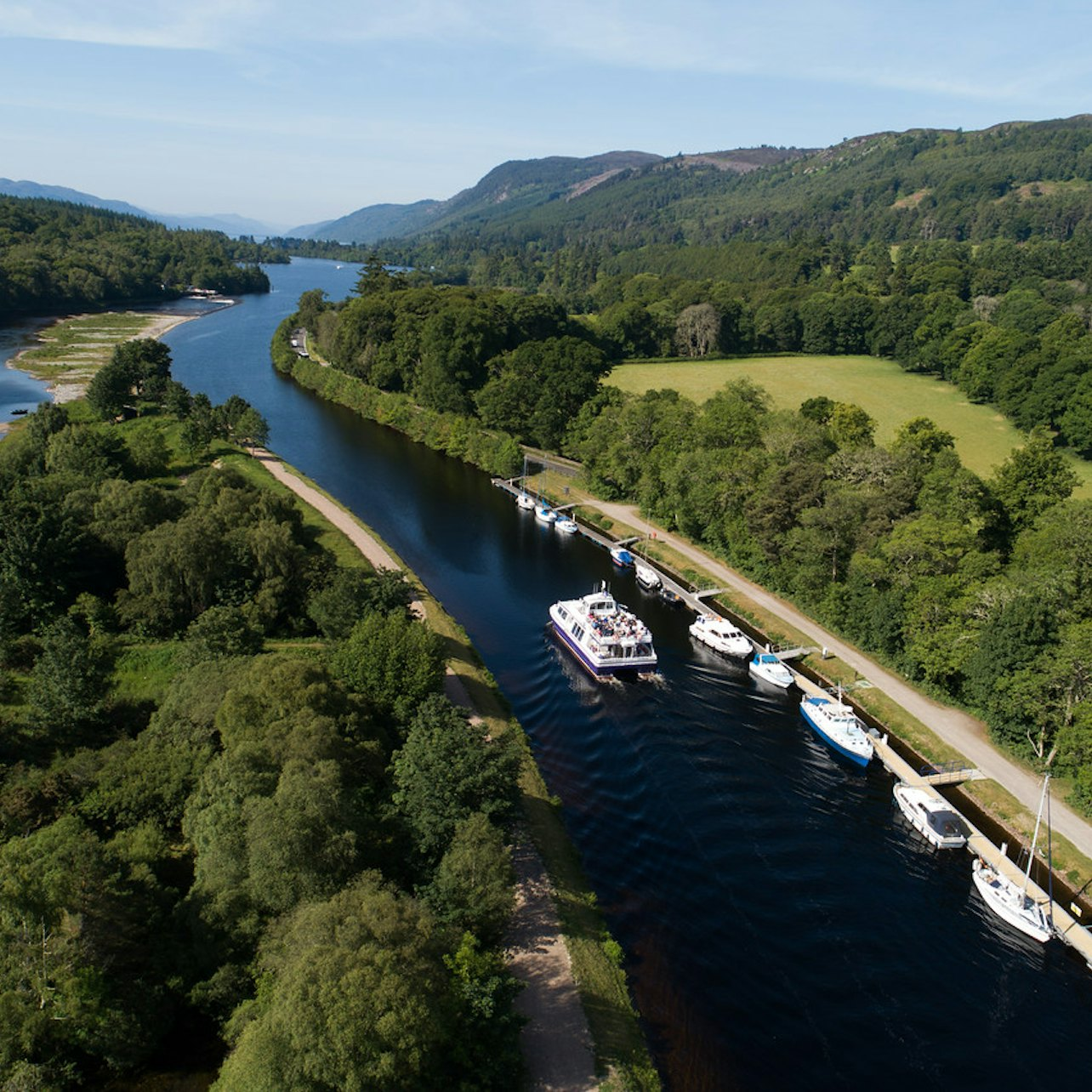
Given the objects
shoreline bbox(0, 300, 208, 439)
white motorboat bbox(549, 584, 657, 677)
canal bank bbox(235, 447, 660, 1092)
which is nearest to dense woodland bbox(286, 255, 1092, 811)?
white motorboat bbox(549, 584, 657, 677)

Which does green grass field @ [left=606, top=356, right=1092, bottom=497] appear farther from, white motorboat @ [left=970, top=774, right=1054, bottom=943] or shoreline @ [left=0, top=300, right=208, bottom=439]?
shoreline @ [left=0, top=300, right=208, bottom=439]

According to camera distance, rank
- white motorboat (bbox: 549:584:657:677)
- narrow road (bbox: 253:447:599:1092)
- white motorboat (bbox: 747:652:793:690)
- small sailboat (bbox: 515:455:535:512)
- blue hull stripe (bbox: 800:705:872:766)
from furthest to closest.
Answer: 1. small sailboat (bbox: 515:455:535:512)
2. white motorboat (bbox: 549:584:657:677)
3. white motorboat (bbox: 747:652:793:690)
4. blue hull stripe (bbox: 800:705:872:766)
5. narrow road (bbox: 253:447:599:1092)

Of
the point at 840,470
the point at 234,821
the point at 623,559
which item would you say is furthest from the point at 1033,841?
the point at 623,559

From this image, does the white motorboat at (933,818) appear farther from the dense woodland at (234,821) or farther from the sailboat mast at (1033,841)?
the dense woodland at (234,821)

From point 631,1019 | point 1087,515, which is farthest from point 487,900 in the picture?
point 1087,515

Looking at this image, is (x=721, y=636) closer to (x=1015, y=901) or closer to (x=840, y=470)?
(x=840, y=470)

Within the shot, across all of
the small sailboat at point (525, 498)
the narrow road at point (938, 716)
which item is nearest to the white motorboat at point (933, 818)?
the narrow road at point (938, 716)
